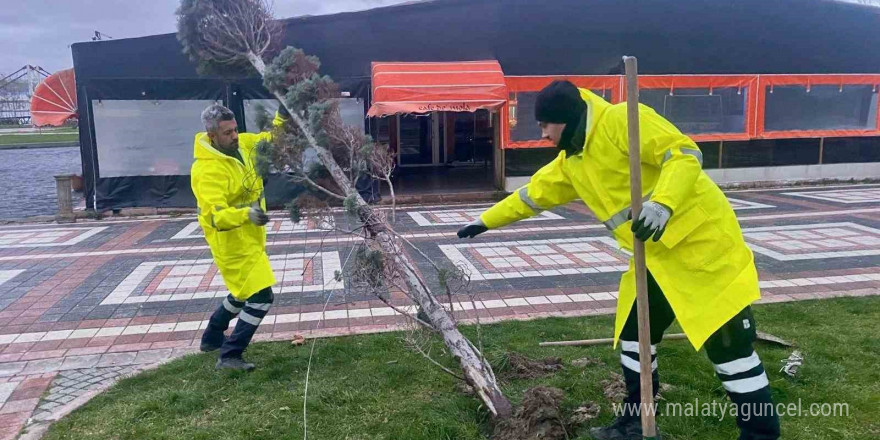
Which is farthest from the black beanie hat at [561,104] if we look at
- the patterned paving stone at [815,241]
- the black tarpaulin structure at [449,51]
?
the black tarpaulin structure at [449,51]

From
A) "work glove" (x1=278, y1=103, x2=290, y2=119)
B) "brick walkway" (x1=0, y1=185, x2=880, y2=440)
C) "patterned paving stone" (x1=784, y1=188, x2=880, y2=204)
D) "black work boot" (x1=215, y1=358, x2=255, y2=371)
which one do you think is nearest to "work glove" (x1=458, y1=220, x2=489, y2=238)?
"brick walkway" (x1=0, y1=185, x2=880, y2=440)

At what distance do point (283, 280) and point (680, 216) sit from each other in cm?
510

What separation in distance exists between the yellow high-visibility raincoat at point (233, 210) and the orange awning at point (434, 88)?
7246 millimetres

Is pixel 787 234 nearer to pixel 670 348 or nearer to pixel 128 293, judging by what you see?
pixel 670 348

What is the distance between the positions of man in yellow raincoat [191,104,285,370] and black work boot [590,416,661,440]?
231 cm

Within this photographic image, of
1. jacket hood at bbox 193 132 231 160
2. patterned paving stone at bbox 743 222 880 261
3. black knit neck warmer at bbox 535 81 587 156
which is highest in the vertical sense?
black knit neck warmer at bbox 535 81 587 156

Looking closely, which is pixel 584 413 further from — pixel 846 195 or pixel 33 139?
pixel 33 139

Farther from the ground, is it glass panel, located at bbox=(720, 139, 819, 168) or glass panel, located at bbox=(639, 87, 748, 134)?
glass panel, located at bbox=(639, 87, 748, 134)

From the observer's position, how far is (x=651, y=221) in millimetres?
2488

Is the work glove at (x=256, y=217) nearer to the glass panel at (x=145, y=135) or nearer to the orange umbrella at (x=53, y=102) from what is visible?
the glass panel at (x=145, y=135)

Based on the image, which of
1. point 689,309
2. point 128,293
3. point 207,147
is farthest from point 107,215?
point 689,309

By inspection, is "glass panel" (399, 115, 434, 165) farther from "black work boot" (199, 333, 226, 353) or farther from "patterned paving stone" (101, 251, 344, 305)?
"black work boot" (199, 333, 226, 353)

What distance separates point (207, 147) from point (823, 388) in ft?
13.3

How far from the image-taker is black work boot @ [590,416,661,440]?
3.26m
